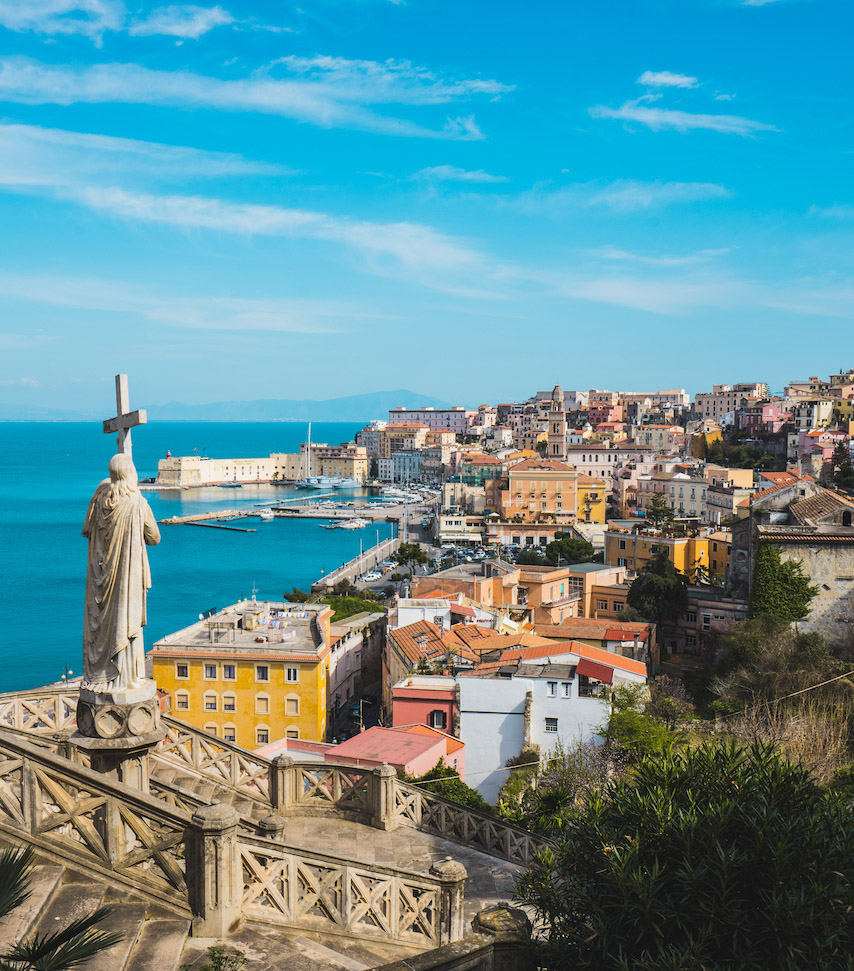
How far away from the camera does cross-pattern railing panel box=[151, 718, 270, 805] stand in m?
7.03

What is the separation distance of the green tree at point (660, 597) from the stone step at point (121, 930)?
103ft

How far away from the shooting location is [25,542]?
77.3 m

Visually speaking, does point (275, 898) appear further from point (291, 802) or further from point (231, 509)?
point (231, 509)

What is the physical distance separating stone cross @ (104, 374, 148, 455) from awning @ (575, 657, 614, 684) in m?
14.8

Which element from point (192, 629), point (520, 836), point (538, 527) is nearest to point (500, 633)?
point (192, 629)

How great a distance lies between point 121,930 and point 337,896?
1468 mm

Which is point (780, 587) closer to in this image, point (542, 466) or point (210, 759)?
point (210, 759)

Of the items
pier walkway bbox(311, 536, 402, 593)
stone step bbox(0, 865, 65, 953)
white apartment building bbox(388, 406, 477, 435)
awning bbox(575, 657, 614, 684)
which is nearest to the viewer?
stone step bbox(0, 865, 65, 953)

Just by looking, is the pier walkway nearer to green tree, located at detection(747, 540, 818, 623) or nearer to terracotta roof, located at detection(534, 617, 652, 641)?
terracotta roof, located at detection(534, 617, 652, 641)

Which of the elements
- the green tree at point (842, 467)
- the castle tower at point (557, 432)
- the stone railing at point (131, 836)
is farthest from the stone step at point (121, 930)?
the castle tower at point (557, 432)

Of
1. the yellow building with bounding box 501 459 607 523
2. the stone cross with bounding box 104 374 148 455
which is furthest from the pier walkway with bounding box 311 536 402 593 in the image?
the stone cross with bounding box 104 374 148 455

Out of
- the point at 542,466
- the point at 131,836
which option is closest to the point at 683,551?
the point at 542,466

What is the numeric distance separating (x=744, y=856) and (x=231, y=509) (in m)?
107

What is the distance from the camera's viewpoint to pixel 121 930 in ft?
13.4
